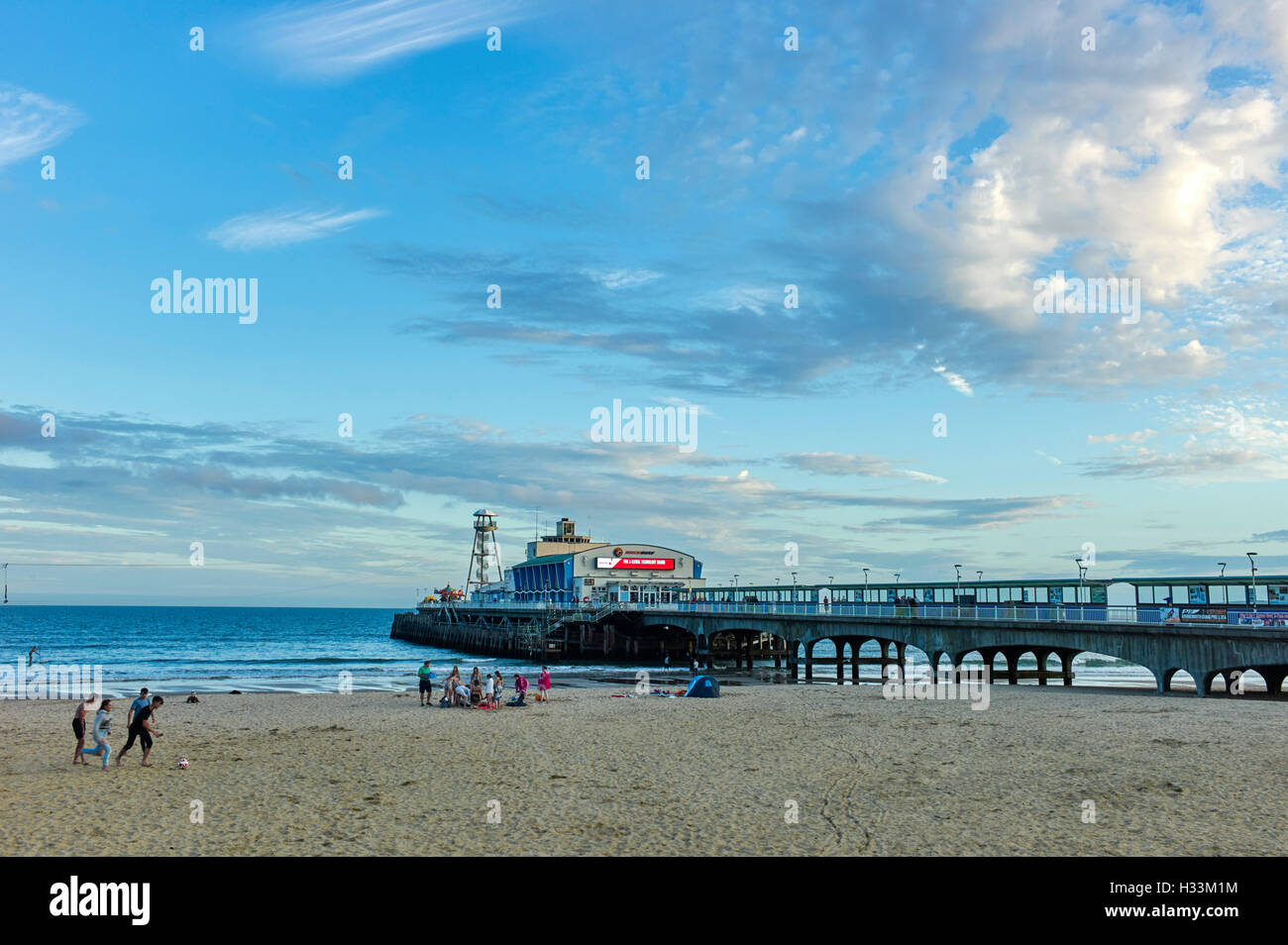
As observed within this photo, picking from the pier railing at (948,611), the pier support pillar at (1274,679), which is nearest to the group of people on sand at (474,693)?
the pier railing at (948,611)

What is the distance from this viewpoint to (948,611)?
4778 cm

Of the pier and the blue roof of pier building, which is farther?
the blue roof of pier building

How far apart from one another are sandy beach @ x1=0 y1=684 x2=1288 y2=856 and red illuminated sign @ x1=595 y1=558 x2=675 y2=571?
61719mm

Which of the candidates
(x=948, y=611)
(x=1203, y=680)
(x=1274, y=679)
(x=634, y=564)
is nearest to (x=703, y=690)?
(x=948, y=611)

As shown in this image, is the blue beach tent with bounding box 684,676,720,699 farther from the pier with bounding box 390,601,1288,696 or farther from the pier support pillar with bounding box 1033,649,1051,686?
the pier support pillar with bounding box 1033,649,1051,686

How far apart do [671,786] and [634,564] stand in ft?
247

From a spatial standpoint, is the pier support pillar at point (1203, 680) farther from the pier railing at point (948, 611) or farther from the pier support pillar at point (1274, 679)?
the pier support pillar at point (1274, 679)

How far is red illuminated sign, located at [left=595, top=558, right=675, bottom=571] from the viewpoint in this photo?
93000mm

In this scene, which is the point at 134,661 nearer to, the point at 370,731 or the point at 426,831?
the point at 370,731

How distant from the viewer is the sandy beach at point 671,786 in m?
13.7

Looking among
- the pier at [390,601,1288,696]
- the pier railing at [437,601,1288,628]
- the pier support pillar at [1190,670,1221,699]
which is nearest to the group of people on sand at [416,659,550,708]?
the pier at [390,601,1288,696]
